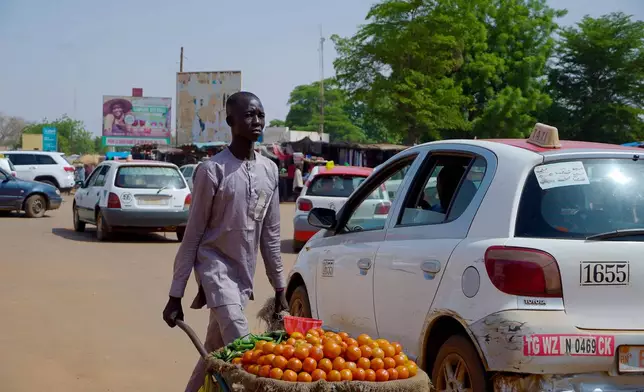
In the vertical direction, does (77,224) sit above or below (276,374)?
below

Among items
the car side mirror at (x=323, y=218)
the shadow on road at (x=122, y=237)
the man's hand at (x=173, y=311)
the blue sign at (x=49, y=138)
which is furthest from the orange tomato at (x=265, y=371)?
the blue sign at (x=49, y=138)

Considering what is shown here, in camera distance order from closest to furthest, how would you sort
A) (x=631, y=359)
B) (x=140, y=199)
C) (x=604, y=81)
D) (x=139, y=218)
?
1. (x=631, y=359)
2. (x=139, y=218)
3. (x=140, y=199)
4. (x=604, y=81)

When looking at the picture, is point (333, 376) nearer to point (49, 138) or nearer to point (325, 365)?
point (325, 365)

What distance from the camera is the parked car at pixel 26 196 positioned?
77.9ft

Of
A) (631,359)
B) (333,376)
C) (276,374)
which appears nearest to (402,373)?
(333,376)

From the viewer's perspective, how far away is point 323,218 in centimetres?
596

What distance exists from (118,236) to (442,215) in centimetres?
1475

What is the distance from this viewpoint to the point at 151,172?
17.5 metres

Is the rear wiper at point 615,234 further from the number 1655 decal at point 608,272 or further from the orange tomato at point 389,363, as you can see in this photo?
the orange tomato at point 389,363

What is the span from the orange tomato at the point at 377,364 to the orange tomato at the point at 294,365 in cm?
29

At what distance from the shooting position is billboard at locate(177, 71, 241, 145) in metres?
56.8

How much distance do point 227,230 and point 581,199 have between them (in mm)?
1790

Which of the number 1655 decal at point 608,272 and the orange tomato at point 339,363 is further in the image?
the number 1655 decal at point 608,272

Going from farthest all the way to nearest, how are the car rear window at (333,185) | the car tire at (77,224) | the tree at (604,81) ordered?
the tree at (604,81)
the car tire at (77,224)
the car rear window at (333,185)
